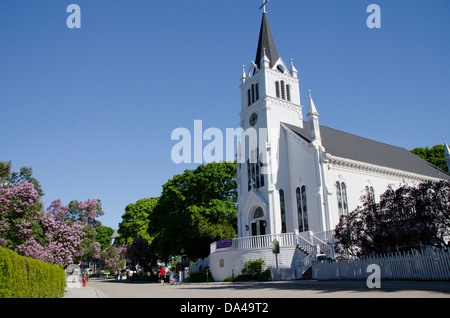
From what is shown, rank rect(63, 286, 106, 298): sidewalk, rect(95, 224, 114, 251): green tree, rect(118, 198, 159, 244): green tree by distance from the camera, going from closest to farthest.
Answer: rect(63, 286, 106, 298): sidewalk → rect(118, 198, 159, 244): green tree → rect(95, 224, 114, 251): green tree

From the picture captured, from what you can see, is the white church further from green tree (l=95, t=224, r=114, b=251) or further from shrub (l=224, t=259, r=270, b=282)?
green tree (l=95, t=224, r=114, b=251)

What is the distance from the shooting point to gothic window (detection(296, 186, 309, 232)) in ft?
97.3

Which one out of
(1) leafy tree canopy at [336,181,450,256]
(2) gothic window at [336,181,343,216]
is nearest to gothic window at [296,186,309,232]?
(2) gothic window at [336,181,343,216]

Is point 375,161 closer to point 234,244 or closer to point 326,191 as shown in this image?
point 326,191

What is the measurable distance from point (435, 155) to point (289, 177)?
118ft

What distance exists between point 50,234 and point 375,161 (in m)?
31.0

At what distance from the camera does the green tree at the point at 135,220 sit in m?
60.3

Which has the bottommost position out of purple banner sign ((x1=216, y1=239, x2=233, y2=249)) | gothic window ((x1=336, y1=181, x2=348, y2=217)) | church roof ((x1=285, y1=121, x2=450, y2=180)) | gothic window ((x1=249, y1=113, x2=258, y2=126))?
purple banner sign ((x1=216, y1=239, x2=233, y2=249))

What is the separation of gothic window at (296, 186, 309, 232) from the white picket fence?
8363mm

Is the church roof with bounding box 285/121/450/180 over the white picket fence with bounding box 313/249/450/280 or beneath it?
over

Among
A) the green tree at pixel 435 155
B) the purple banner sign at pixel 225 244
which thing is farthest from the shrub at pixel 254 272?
the green tree at pixel 435 155
